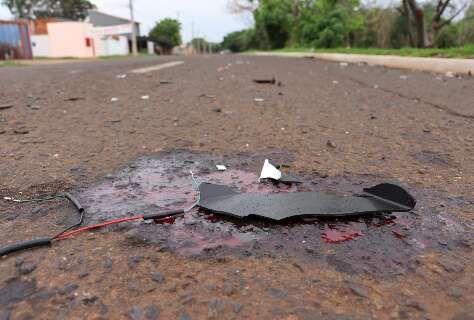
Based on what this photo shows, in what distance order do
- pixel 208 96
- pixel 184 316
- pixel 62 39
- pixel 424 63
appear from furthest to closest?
pixel 62 39 < pixel 424 63 < pixel 208 96 < pixel 184 316

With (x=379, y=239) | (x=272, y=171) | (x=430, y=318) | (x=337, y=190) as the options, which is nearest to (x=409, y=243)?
(x=379, y=239)

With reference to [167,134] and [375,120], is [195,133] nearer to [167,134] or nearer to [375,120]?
[167,134]

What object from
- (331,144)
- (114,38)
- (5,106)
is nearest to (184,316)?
(331,144)

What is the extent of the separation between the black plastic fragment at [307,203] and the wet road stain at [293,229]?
0.10ft

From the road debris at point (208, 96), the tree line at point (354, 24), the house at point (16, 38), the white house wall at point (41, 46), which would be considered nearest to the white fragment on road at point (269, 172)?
the road debris at point (208, 96)

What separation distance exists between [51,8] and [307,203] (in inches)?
2146

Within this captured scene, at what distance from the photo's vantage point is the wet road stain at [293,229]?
1108mm

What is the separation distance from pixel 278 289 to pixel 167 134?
5.78 feet

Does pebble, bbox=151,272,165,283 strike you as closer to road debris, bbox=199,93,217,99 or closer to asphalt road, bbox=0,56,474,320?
asphalt road, bbox=0,56,474,320

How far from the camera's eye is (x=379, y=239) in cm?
118

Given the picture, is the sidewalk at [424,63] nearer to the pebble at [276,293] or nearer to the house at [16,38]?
the pebble at [276,293]

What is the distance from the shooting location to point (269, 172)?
1.72 metres

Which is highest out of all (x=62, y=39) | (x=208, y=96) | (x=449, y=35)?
(x=62, y=39)

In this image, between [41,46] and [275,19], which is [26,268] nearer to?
[275,19]
